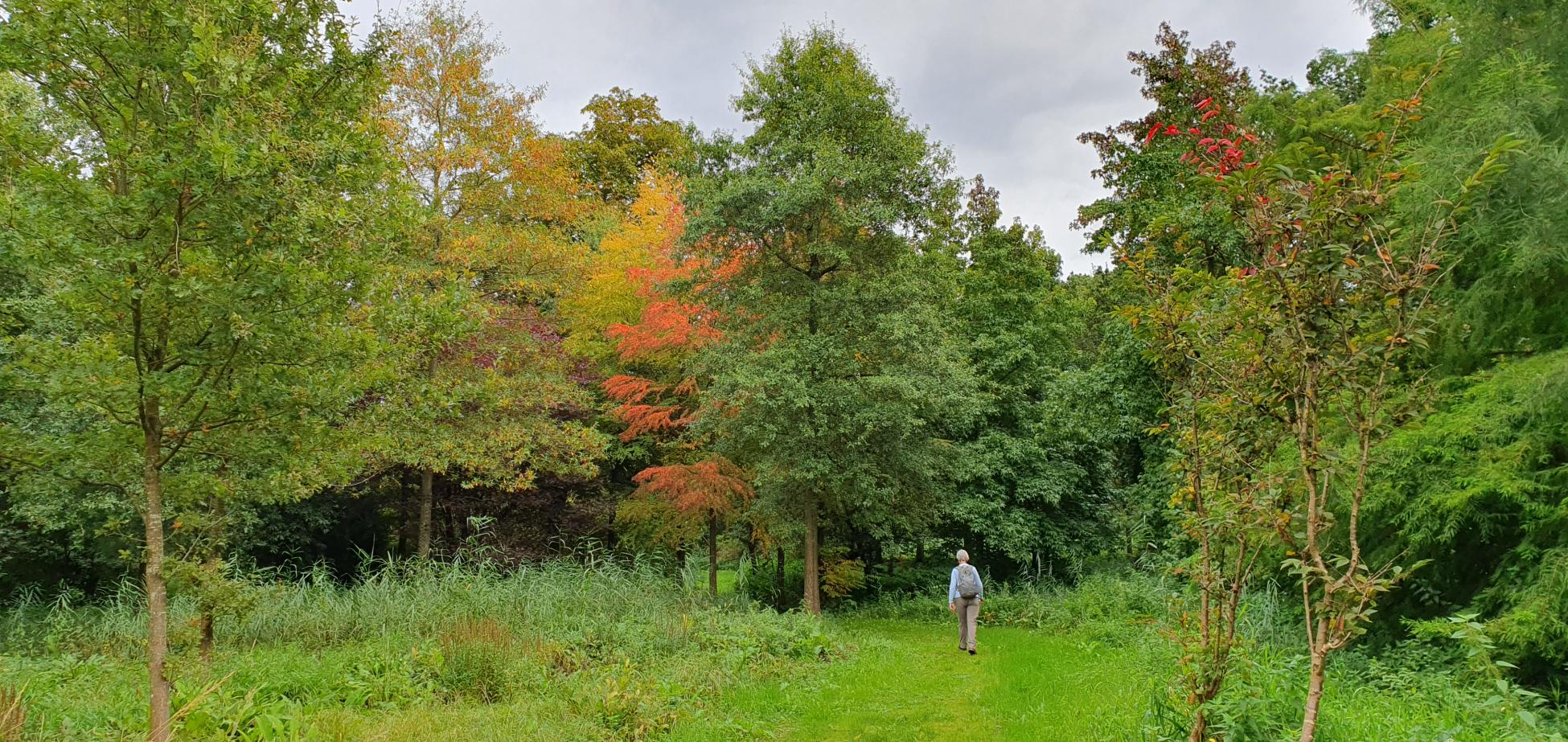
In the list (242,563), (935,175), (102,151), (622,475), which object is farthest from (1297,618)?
(242,563)

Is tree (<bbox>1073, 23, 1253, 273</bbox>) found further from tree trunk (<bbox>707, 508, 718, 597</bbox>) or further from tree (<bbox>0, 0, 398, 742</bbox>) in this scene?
tree (<bbox>0, 0, 398, 742</bbox>)

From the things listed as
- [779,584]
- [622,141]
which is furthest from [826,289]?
[622,141]

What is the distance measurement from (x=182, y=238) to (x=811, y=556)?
10178mm

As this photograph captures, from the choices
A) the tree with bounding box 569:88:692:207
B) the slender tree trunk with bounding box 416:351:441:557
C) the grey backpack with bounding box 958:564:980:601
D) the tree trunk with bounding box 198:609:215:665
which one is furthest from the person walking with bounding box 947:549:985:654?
the tree with bounding box 569:88:692:207

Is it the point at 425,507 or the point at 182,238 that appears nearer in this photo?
the point at 182,238

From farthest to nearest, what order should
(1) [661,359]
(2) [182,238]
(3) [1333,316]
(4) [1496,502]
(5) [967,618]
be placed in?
(1) [661,359] → (5) [967,618] → (4) [1496,502] → (2) [182,238] → (3) [1333,316]

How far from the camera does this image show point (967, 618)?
10.0 meters

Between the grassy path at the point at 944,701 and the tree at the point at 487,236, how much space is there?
6863mm

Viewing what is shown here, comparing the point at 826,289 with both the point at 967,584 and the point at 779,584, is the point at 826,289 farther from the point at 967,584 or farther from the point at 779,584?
the point at 779,584

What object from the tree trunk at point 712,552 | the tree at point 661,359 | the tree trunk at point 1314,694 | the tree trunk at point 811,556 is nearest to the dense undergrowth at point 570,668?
the tree trunk at point 1314,694

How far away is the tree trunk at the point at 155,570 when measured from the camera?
4.21 meters

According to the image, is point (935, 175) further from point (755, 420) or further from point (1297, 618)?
point (1297, 618)

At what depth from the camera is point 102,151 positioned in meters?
4.19

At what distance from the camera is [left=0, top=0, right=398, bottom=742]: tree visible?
3736mm
